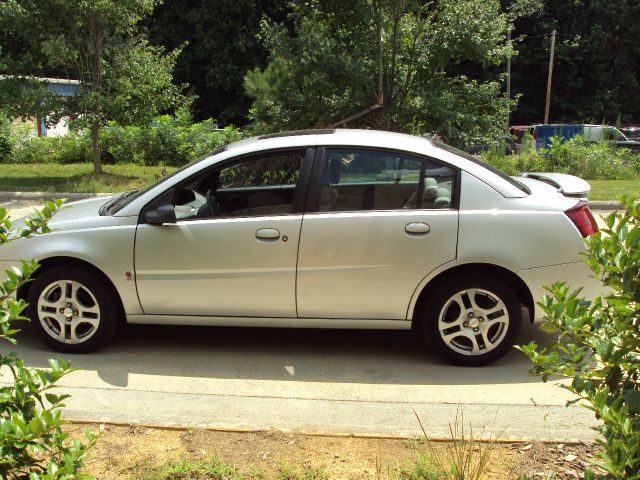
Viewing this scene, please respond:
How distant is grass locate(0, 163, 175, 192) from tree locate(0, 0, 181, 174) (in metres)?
1.19

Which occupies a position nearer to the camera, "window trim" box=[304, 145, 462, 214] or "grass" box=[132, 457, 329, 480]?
"grass" box=[132, 457, 329, 480]

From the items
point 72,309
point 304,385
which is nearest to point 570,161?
point 304,385

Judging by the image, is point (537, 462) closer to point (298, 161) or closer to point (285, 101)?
point (298, 161)

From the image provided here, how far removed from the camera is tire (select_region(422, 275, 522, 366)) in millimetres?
4465

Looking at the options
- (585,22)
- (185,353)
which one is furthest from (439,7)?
(585,22)

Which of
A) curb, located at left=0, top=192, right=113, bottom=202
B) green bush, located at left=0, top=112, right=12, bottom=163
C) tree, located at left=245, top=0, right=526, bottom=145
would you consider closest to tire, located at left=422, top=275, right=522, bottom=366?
tree, located at left=245, top=0, right=526, bottom=145

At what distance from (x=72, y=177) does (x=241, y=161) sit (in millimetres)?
11799

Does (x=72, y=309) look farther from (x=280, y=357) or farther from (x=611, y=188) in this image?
(x=611, y=188)

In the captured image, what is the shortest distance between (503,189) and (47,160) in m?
17.4

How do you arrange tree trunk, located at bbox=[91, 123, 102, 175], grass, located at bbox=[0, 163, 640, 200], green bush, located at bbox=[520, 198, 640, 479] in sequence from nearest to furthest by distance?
green bush, located at bbox=[520, 198, 640, 479]
grass, located at bbox=[0, 163, 640, 200]
tree trunk, located at bbox=[91, 123, 102, 175]

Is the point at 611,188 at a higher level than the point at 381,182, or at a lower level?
lower

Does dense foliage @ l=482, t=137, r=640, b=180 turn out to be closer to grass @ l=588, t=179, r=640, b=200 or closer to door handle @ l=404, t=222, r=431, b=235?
grass @ l=588, t=179, r=640, b=200

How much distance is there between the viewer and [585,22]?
4547 cm

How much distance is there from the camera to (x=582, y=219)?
15.1 feet
